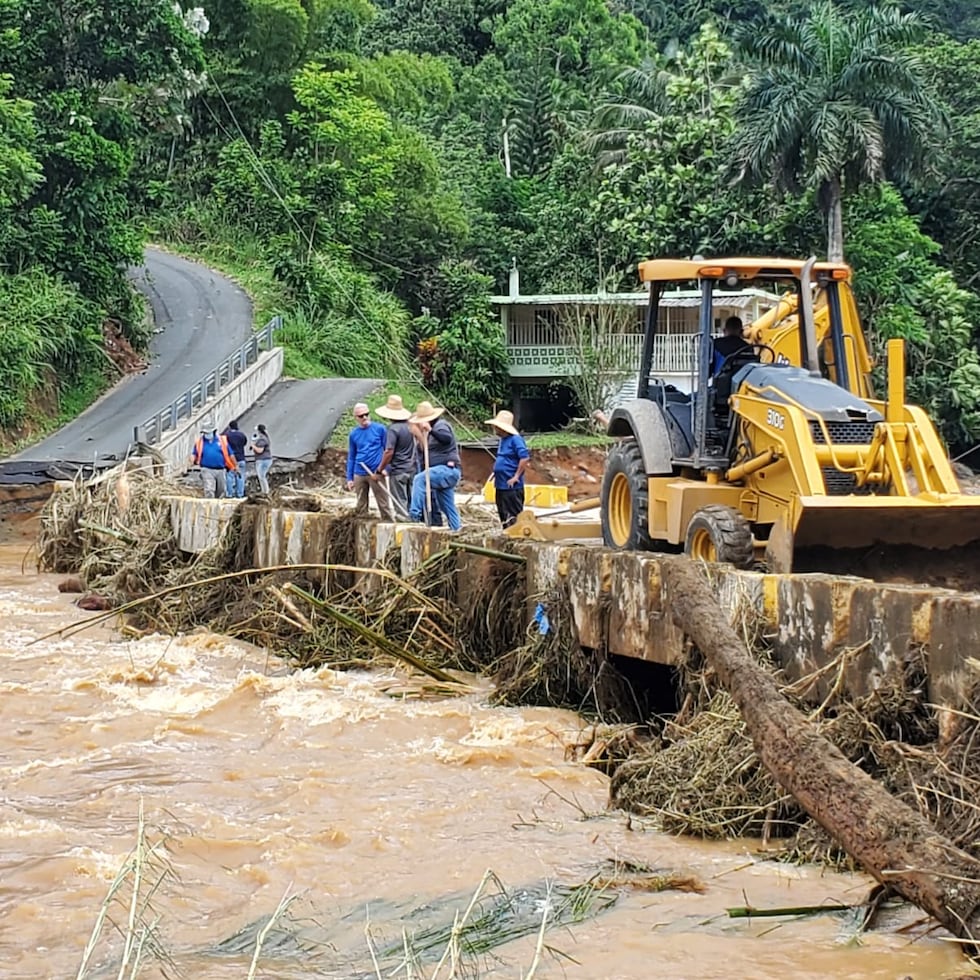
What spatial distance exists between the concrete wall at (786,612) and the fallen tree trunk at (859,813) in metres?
0.63

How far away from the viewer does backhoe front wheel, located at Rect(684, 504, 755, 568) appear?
9.73 m

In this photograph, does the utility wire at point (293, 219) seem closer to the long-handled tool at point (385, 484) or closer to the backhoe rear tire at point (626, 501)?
the long-handled tool at point (385, 484)

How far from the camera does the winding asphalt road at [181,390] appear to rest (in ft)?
94.2

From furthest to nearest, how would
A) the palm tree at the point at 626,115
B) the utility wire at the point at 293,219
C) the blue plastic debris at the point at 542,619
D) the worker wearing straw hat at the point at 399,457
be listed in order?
1. the palm tree at the point at 626,115
2. the utility wire at the point at 293,219
3. the worker wearing straw hat at the point at 399,457
4. the blue plastic debris at the point at 542,619

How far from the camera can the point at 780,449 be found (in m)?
→ 9.96

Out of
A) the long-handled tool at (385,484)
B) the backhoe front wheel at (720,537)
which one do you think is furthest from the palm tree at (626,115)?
A: the backhoe front wheel at (720,537)

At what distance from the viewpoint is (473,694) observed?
1097 centimetres

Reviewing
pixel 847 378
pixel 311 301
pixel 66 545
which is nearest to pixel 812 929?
pixel 847 378

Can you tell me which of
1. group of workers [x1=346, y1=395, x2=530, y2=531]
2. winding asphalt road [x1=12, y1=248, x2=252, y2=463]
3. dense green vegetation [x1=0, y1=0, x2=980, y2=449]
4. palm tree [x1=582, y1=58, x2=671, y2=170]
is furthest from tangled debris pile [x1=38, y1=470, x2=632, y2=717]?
palm tree [x1=582, y1=58, x2=671, y2=170]

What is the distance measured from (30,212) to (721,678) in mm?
28296

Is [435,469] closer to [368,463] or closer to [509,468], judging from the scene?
[509,468]

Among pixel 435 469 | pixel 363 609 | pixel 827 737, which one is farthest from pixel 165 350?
pixel 827 737

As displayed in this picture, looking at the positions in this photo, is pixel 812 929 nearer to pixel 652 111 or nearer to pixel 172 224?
pixel 652 111

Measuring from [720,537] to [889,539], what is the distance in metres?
1.09
